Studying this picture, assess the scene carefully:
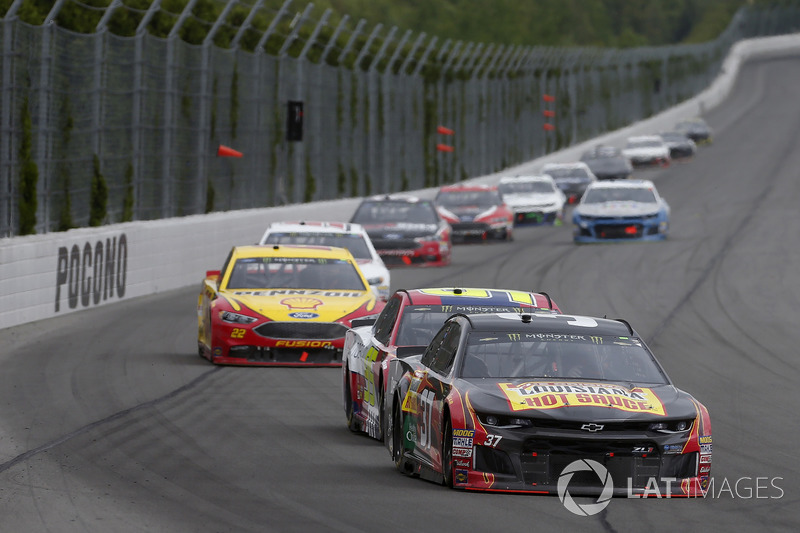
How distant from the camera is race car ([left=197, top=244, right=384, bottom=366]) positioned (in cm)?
1555

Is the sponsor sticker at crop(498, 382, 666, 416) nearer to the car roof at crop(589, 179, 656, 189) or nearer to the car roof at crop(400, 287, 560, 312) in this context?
the car roof at crop(400, 287, 560, 312)

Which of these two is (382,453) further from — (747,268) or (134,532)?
(747,268)

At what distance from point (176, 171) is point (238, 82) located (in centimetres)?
403

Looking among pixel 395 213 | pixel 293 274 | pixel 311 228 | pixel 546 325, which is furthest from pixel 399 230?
pixel 546 325

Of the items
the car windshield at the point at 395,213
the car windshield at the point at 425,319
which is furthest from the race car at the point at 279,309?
the car windshield at the point at 395,213

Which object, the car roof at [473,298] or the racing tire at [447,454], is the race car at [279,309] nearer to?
the car roof at [473,298]

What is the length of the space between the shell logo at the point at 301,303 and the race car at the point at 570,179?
105 ft

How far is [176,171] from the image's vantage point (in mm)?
26578

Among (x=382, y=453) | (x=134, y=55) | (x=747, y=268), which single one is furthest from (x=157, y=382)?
(x=747, y=268)

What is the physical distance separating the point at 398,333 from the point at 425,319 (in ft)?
0.97

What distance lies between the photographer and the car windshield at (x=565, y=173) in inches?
1893

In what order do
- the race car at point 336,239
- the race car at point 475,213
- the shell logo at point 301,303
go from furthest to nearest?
the race car at point 475,213 → the race car at point 336,239 → the shell logo at point 301,303

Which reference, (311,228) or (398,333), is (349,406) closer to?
(398,333)

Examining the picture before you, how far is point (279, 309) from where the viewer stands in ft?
51.8
